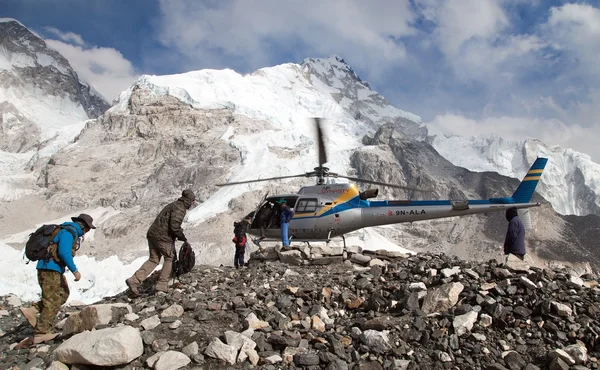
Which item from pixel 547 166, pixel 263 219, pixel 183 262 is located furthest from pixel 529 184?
pixel 547 166

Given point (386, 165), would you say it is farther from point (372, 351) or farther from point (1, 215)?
point (372, 351)

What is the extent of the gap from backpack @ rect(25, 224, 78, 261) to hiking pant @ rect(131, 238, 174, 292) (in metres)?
1.42

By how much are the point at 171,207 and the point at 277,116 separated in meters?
90.5

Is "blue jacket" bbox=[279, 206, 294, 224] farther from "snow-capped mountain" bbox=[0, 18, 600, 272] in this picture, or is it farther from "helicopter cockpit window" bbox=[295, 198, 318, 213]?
"snow-capped mountain" bbox=[0, 18, 600, 272]

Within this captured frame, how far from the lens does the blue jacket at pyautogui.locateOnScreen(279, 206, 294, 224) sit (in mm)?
11680

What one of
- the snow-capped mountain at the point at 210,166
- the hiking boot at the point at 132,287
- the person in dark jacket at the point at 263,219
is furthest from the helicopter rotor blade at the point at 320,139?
the snow-capped mountain at the point at 210,166

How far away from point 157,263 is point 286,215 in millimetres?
5327

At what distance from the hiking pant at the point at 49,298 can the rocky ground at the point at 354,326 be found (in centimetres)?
32

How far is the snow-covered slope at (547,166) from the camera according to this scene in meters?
104

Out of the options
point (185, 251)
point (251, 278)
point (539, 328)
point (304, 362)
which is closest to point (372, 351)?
point (304, 362)

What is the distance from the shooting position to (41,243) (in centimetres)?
555

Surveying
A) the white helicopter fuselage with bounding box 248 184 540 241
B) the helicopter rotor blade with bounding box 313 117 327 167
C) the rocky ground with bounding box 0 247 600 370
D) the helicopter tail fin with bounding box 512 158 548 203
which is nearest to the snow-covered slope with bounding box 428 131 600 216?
the helicopter tail fin with bounding box 512 158 548 203

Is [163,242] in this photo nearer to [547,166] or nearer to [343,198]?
[343,198]

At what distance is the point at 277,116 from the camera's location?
95750 millimetres
